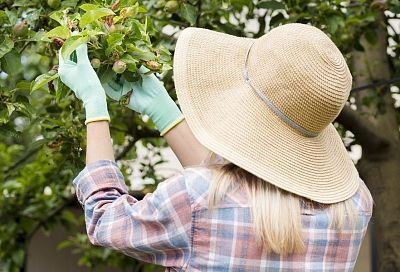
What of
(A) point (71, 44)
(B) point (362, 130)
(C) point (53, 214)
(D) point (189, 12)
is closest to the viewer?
(A) point (71, 44)

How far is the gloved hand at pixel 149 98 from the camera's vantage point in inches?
74.1

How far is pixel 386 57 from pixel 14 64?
1.72 meters

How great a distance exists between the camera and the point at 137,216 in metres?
1.61

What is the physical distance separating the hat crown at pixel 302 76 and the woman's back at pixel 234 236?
0.60 ft

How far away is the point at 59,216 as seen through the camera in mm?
4090

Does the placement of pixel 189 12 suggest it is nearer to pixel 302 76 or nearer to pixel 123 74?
pixel 123 74

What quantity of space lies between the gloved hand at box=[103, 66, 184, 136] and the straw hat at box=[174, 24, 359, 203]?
17 centimetres

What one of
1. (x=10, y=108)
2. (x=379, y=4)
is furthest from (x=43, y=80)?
(x=379, y=4)

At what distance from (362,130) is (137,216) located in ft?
5.42

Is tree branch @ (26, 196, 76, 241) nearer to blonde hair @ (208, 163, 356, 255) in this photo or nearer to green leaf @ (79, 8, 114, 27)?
green leaf @ (79, 8, 114, 27)

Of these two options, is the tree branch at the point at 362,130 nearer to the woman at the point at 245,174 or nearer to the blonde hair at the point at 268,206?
the woman at the point at 245,174

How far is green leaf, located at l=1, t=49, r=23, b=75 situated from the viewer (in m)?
2.21

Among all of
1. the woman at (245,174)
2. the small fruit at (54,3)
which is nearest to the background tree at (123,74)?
the small fruit at (54,3)

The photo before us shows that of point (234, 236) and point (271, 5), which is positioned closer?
point (234, 236)
